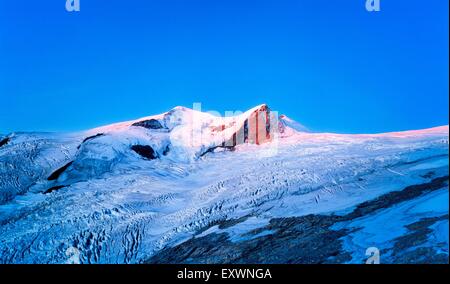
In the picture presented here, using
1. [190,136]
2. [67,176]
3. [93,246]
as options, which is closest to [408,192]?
[190,136]

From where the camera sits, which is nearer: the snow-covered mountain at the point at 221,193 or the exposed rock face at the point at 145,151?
the snow-covered mountain at the point at 221,193

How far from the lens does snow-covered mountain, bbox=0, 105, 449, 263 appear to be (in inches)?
75.2

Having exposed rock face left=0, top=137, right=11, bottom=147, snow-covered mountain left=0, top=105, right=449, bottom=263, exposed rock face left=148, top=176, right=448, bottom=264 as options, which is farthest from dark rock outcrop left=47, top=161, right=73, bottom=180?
exposed rock face left=148, top=176, right=448, bottom=264

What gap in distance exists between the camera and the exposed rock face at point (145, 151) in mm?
2818

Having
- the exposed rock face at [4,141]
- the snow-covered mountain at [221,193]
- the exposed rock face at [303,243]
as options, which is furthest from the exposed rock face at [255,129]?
the exposed rock face at [4,141]

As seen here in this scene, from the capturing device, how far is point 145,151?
2.86 m

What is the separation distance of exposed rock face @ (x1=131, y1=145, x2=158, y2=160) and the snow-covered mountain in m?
0.01

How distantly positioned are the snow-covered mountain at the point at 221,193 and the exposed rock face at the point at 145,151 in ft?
0.04

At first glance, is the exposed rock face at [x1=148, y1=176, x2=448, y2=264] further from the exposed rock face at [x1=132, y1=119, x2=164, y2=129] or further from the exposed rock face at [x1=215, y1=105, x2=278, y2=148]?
the exposed rock face at [x1=132, y1=119, x2=164, y2=129]

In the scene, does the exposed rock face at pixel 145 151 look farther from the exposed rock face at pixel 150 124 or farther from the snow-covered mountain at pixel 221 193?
the exposed rock face at pixel 150 124

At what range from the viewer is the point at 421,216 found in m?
1.87

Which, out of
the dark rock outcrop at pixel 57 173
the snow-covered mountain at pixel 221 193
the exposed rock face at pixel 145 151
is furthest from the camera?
the exposed rock face at pixel 145 151

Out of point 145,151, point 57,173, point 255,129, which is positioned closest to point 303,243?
point 255,129
